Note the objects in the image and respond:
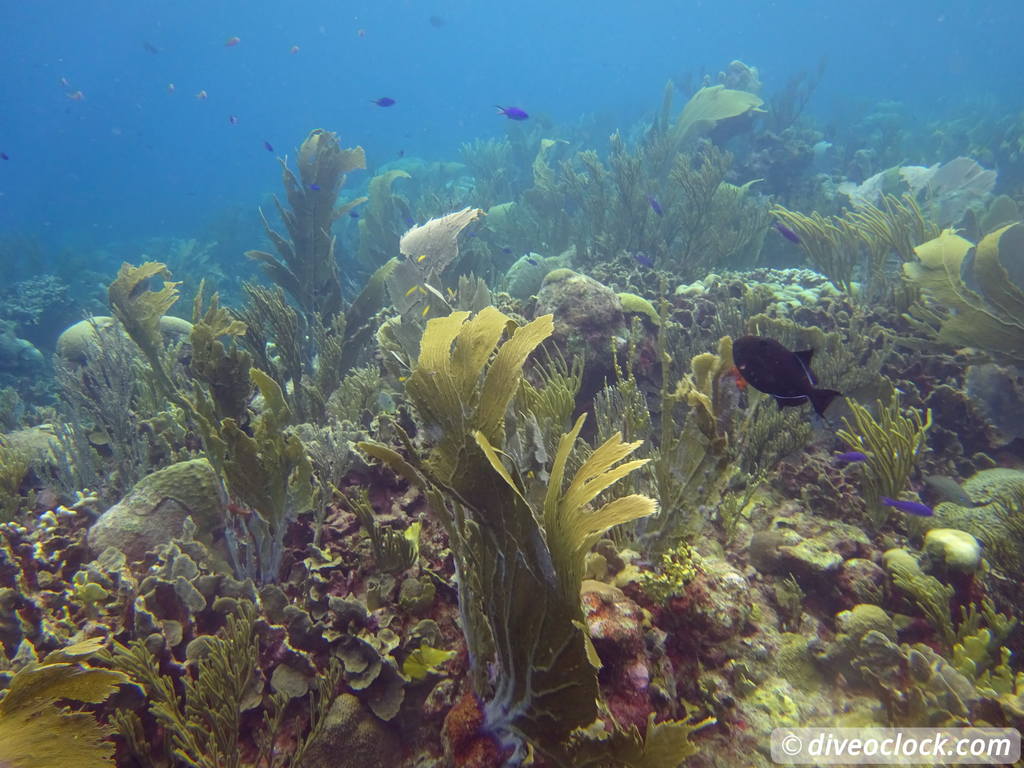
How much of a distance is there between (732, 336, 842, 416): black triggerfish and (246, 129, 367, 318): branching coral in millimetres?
6575

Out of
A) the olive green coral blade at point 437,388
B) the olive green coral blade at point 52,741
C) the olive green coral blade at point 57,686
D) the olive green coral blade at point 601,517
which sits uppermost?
the olive green coral blade at point 437,388

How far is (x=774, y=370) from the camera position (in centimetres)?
241

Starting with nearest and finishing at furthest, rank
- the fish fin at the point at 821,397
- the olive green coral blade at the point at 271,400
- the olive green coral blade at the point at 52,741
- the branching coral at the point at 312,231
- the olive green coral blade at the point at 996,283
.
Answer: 1. the olive green coral blade at the point at 52,741
2. the fish fin at the point at 821,397
3. the olive green coral blade at the point at 271,400
4. the olive green coral blade at the point at 996,283
5. the branching coral at the point at 312,231

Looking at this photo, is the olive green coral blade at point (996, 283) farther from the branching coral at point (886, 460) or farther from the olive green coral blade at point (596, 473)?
the olive green coral blade at point (596, 473)

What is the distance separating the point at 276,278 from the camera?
7613mm

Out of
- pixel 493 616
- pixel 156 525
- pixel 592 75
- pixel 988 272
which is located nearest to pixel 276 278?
pixel 156 525

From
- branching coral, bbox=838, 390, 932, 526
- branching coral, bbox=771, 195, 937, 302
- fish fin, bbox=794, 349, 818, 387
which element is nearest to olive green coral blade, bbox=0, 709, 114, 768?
fish fin, bbox=794, 349, 818, 387

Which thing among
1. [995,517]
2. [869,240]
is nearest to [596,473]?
[995,517]

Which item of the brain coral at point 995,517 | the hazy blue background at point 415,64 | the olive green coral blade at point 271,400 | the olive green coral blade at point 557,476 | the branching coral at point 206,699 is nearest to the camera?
the olive green coral blade at point 557,476

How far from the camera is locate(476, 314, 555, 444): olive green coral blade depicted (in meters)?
1.63

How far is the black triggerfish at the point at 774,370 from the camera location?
2.38 meters

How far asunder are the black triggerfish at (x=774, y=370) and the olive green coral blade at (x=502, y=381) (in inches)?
49.8

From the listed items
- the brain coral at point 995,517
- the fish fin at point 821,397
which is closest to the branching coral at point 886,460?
the brain coral at point 995,517

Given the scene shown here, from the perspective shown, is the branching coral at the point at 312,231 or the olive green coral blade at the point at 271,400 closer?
the olive green coral blade at the point at 271,400
